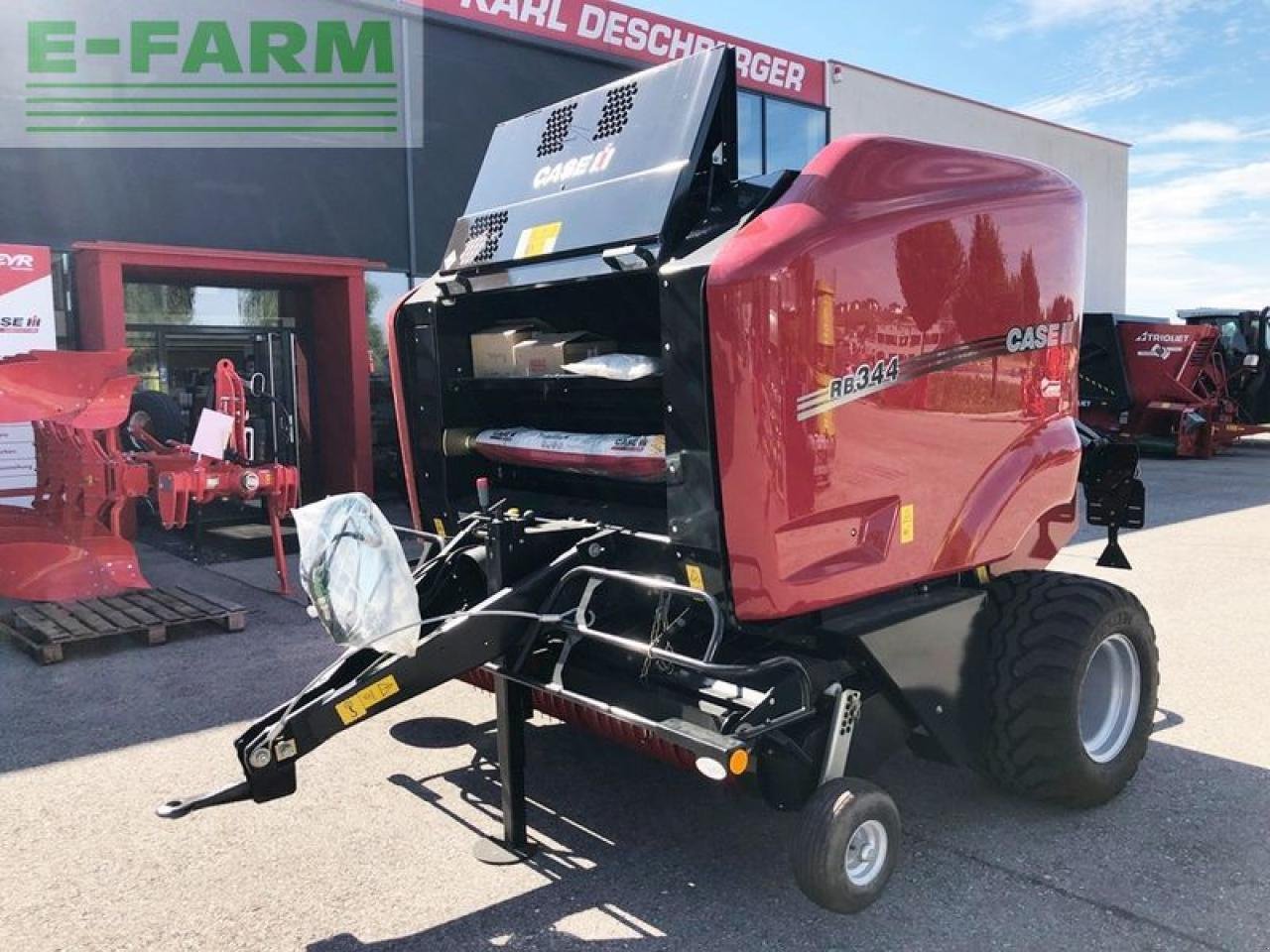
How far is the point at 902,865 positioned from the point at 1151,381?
15658 mm

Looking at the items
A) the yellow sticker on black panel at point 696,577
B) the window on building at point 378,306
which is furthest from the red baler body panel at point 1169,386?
the yellow sticker on black panel at point 696,577

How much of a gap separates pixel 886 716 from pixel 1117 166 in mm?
23164

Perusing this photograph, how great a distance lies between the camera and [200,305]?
1059 cm

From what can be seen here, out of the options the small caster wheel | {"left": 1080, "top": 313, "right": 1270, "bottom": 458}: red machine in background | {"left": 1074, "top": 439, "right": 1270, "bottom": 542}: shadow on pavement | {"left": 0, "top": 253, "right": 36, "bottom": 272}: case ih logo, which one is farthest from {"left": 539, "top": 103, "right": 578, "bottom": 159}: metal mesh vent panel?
{"left": 1080, "top": 313, "right": 1270, "bottom": 458}: red machine in background

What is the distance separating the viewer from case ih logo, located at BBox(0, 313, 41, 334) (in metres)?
8.86

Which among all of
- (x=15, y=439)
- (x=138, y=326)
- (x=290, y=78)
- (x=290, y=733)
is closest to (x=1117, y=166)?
(x=290, y=78)

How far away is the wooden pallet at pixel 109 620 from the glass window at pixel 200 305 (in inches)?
171

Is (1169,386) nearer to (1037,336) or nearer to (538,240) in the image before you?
(1037,336)

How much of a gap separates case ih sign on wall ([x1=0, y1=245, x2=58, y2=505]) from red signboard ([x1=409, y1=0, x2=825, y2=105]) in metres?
4.93

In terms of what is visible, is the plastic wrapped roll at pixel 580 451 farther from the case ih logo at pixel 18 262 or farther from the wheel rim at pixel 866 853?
the case ih logo at pixel 18 262

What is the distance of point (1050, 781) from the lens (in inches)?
139

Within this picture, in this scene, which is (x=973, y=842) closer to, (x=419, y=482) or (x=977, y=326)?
(x=977, y=326)

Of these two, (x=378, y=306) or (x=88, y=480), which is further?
(x=378, y=306)

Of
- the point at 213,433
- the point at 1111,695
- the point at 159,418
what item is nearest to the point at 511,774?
the point at 1111,695
